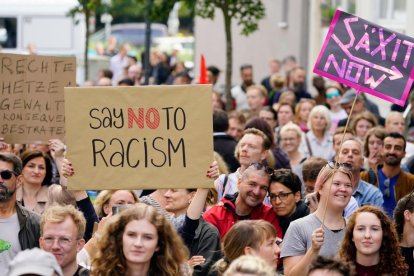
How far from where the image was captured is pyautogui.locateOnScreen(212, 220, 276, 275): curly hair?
8.69m

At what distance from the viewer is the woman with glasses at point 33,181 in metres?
12.0

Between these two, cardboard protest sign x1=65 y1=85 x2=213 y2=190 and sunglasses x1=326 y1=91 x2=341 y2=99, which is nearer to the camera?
cardboard protest sign x1=65 y1=85 x2=213 y2=190

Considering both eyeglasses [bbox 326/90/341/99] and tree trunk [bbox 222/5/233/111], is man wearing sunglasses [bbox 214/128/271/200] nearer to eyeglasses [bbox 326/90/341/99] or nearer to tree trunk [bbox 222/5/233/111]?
eyeglasses [bbox 326/90/341/99]

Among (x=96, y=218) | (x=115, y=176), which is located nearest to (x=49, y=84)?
(x=96, y=218)

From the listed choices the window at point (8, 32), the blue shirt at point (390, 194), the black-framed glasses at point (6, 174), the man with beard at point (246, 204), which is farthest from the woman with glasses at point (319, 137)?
the window at point (8, 32)

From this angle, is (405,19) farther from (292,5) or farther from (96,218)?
(96,218)

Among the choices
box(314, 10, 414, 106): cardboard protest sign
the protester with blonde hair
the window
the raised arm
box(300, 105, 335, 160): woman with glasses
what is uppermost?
the window

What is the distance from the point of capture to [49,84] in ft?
38.3

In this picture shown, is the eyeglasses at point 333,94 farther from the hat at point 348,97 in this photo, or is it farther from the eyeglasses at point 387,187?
the eyeglasses at point 387,187

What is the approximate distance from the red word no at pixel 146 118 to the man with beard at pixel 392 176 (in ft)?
13.5

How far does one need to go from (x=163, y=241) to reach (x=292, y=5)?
72.3ft

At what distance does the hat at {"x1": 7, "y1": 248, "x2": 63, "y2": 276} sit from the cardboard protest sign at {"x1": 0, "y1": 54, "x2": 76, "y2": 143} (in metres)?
4.21

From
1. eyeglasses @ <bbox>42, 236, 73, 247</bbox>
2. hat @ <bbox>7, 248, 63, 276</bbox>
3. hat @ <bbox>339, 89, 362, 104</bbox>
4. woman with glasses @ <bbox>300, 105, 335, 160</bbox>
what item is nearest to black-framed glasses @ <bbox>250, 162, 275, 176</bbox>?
eyeglasses @ <bbox>42, 236, 73, 247</bbox>

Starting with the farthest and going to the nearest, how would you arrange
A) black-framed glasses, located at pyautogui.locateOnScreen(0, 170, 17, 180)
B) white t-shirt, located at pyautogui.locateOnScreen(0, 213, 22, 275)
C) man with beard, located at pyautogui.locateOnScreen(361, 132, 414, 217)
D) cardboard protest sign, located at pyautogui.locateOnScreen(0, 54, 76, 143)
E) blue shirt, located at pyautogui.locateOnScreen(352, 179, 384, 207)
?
1. man with beard, located at pyautogui.locateOnScreen(361, 132, 414, 217)
2. blue shirt, located at pyautogui.locateOnScreen(352, 179, 384, 207)
3. cardboard protest sign, located at pyautogui.locateOnScreen(0, 54, 76, 143)
4. black-framed glasses, located at pyautogui.locateOnScreen(0, 170, 17, 180)
5. white t-shirt, located at pyautogui.locateOnScreen(0, 213, 22, 275)
